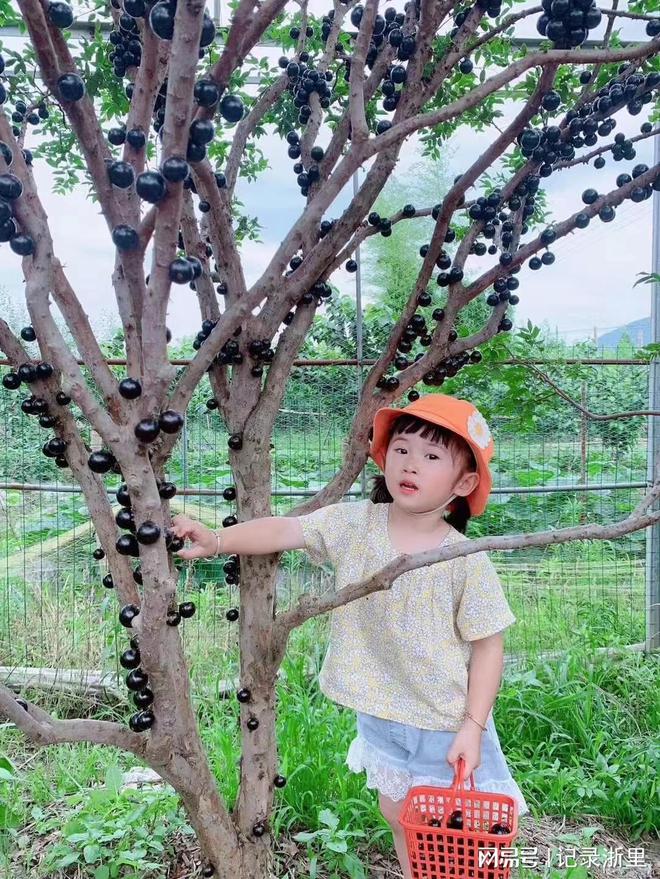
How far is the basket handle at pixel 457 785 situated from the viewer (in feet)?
5.23

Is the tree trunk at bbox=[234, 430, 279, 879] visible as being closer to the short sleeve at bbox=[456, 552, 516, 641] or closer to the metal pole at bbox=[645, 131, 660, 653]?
the short sleeve at bbox=[456, 552, 516, 641]

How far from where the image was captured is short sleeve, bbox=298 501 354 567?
6.02ft

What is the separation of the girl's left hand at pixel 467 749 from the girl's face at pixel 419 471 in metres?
0.56

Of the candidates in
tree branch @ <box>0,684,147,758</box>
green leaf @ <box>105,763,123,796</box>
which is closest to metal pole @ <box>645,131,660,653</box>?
green leaf @ <box>105,763,123,796</box>

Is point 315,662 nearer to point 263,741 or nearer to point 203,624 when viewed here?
point 203,624

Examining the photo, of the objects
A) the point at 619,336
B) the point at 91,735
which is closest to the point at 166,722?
the point at 91,735

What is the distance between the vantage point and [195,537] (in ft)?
5.03

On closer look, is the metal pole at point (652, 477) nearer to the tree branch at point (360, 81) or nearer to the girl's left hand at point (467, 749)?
the girl's left hand at point (467, 749)

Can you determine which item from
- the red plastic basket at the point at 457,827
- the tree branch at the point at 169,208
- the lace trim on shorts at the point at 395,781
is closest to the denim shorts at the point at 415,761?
the lace trim on shorts at the point at 395,781

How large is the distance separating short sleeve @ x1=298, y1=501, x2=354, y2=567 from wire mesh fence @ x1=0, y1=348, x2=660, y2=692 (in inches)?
69.0

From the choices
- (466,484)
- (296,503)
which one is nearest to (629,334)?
(296,503)

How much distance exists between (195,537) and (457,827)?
0.90 m

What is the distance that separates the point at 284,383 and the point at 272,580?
52 centimetres

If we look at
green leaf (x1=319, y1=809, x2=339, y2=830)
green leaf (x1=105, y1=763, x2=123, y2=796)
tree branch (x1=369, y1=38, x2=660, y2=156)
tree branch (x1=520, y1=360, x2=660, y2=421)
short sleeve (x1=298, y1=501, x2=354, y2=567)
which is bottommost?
green leaf (x1=319, y1=809, x2=339, y2=830)
